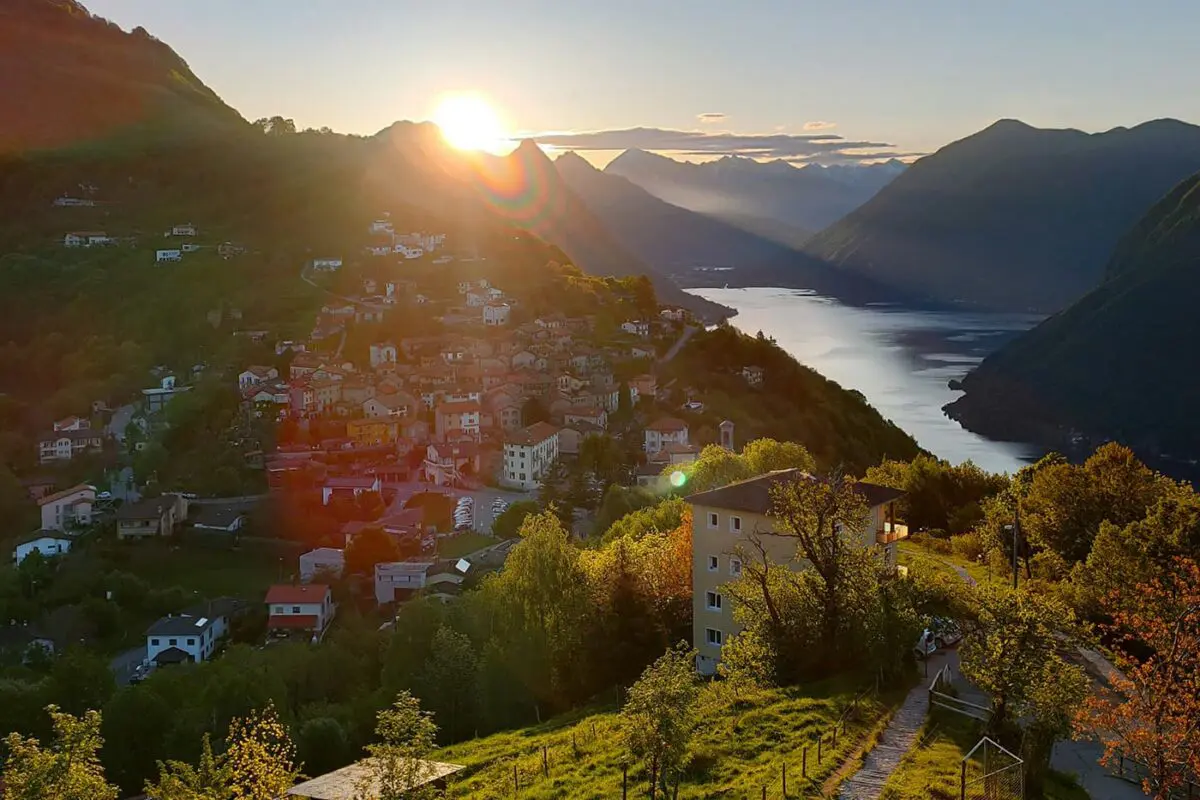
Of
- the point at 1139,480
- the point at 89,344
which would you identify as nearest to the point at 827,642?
the point at 1139,480

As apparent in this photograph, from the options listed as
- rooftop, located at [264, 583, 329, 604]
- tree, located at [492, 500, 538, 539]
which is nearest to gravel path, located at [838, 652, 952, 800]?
rooftop, located at [264, 583, 329, 604]

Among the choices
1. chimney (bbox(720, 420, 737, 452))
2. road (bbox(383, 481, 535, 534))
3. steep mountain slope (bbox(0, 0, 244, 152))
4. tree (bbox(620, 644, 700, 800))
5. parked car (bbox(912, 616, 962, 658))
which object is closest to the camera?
tree (bbox(620, 644, 700, 800))

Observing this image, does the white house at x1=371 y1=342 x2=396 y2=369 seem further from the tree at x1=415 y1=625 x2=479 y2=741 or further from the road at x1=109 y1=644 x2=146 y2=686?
the tree at x1=415 y1=625 x2=479 y2=741

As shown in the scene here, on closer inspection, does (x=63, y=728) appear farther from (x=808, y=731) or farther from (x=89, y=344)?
(x=89, y=344)

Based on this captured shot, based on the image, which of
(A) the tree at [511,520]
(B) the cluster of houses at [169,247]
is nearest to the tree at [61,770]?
(A) the tree at [511,520]

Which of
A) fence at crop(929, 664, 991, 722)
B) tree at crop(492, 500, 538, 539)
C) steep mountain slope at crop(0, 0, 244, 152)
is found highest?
steep mountain slope at crop(0, 0, 244, 152)

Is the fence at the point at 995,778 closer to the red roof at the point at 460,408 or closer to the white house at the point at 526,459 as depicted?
the white house at the point at 526,459

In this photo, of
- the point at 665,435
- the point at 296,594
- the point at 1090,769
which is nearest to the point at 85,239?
the point at 665,435
